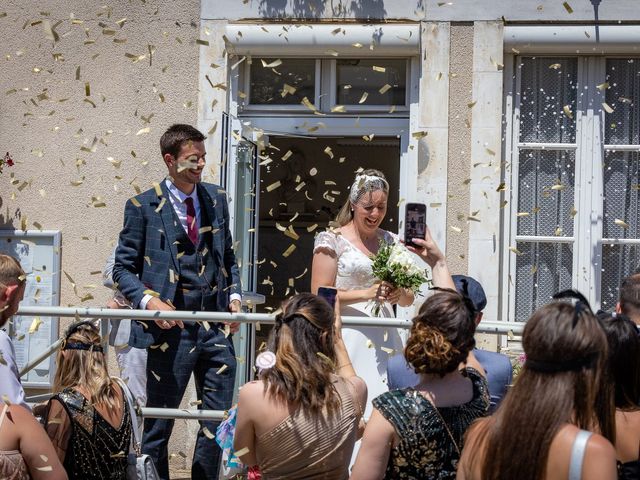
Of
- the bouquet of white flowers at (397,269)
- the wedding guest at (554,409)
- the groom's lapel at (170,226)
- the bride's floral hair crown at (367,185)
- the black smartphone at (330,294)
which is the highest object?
the bride's floral hair crown at (367,185)

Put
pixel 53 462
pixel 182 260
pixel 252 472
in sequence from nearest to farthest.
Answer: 1. pixel 53 462
2. pixel 252 472
3. pixel 182 260

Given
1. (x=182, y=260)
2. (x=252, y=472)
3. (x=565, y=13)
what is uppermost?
(x=565, y=13)

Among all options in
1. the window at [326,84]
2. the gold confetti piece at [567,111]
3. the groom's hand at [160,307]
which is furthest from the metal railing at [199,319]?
the window at [326,84]

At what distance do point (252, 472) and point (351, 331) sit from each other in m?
2.13

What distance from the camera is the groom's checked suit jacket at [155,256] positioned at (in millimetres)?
5984

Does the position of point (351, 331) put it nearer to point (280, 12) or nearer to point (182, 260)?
point (182, 260)

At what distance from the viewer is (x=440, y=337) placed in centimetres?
375

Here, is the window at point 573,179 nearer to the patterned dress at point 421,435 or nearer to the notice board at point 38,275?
the notice board at point 38,275

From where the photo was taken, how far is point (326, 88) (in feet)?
27.3

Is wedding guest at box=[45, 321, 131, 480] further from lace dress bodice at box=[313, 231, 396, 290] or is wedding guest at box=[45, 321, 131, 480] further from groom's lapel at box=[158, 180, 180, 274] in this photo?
lace dress bodice at box=[313, 231, 396, 290]

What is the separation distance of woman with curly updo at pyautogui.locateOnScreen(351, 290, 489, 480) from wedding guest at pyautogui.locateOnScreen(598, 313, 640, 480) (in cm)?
47

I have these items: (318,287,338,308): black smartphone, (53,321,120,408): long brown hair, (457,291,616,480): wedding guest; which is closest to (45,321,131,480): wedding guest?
(53,321,120,408): long brown hair

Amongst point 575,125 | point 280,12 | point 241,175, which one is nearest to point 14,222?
point 241,175

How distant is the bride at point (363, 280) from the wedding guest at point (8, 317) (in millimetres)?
2090
